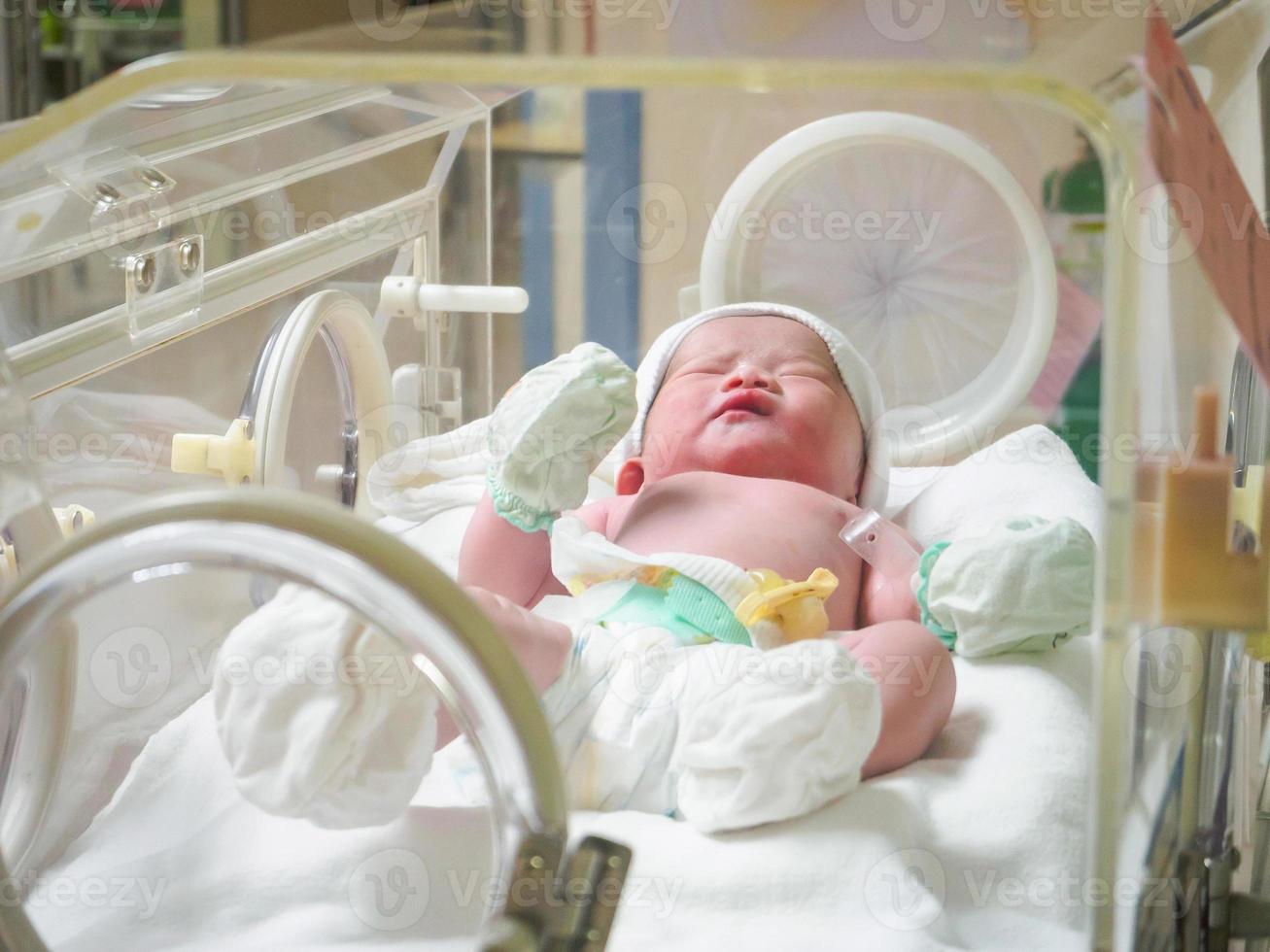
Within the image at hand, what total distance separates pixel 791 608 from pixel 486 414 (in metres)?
0.44

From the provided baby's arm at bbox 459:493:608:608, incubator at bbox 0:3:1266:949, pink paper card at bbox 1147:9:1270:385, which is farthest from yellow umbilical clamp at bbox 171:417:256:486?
pink paper card at bbox 1147:9:1270:385

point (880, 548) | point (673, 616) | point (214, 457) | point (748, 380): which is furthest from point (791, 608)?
point (214, 457)

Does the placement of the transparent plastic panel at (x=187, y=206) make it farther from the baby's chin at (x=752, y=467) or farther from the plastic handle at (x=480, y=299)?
the baby's chin at (x=752, y=467)

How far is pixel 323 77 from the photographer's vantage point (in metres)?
0.50

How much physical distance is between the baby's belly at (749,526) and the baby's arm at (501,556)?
8 cm

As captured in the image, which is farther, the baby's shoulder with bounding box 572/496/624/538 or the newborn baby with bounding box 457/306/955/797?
the baby's shoulder with bounding box 572/496/624/538

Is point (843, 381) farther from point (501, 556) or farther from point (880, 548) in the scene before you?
point (501, 556)

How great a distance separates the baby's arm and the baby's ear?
0.19 metres

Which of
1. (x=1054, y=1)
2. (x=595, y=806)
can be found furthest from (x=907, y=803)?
(x=1054, y=1)

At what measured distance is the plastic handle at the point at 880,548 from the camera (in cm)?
107

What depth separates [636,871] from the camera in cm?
64

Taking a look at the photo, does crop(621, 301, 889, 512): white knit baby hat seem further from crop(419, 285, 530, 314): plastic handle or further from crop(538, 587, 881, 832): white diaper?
crop(538, 587, 881, 832): white diaper

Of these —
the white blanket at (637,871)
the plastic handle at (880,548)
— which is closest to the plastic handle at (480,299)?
the plastic handle at (880,548)

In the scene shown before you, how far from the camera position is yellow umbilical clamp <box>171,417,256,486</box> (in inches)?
35.4
